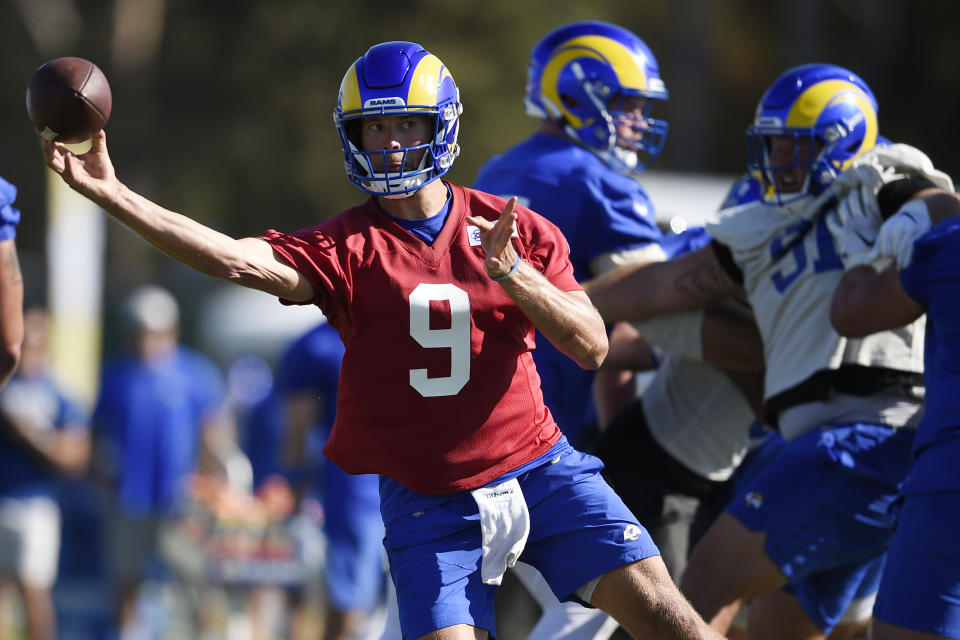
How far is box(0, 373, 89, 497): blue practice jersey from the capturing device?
8516 mm

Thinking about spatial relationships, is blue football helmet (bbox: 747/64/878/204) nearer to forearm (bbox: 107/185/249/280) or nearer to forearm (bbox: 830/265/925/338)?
forearm (bbox: 830/265/925/338)

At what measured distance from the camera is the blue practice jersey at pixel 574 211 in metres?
5.00

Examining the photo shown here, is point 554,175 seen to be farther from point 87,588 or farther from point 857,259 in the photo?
point 87,588

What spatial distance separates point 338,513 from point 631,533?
14.2 feet

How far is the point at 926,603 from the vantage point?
12.7ft

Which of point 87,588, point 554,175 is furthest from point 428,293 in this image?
point 87,588

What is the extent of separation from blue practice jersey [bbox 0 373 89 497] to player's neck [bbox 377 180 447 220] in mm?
5214

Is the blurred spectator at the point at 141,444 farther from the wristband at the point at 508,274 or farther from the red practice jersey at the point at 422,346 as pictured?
the wristband at the point at 508,274

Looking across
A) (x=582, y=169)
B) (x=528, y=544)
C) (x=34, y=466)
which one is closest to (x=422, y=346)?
(x=528, y=544)

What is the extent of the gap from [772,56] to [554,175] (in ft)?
68.1

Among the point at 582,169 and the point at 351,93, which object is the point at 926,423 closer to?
the point at 582,169

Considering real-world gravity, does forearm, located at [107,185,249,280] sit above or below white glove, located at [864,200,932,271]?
above

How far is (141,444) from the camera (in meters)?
9.43

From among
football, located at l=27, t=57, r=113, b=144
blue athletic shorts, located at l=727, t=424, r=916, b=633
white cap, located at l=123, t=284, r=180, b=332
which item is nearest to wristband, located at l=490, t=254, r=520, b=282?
football, located at l=27, t=57, r=113, b=144
